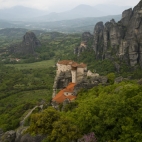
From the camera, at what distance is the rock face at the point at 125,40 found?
83.4m

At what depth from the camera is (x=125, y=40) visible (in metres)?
89.6

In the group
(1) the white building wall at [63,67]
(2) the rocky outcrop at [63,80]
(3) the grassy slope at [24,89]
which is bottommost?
(3) the grassy slope at [24,89]

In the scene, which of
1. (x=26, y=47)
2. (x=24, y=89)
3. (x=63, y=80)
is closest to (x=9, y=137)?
(x=63, y=80)

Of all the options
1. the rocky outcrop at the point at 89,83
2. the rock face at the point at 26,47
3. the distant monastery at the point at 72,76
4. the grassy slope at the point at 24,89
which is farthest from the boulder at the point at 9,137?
the rock face at the point at 26,47

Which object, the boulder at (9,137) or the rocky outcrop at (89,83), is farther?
the rocky outcrop at (89,83)

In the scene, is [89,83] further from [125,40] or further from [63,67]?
[125,40]

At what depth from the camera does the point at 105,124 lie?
20.0 m

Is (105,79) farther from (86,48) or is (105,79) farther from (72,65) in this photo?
(86,48)

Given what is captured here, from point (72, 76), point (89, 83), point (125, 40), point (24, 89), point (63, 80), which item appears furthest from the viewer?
point (125, 40)

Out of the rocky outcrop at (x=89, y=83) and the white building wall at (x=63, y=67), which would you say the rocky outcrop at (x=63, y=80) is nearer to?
the white building wall at (x=63, y=67)

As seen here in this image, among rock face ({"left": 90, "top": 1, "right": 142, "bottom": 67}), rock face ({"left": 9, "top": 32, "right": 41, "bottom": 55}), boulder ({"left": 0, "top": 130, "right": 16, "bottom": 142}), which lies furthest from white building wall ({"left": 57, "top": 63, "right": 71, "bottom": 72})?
rock face ({"left": 9, "top": 32, "right": 41, "bottom": 55})

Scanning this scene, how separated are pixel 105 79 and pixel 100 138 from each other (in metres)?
22.7

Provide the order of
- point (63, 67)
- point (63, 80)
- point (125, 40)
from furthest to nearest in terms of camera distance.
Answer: point (125, 40) < point (63, 67) < point (63, 80)

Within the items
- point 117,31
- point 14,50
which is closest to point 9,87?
point 117,31
